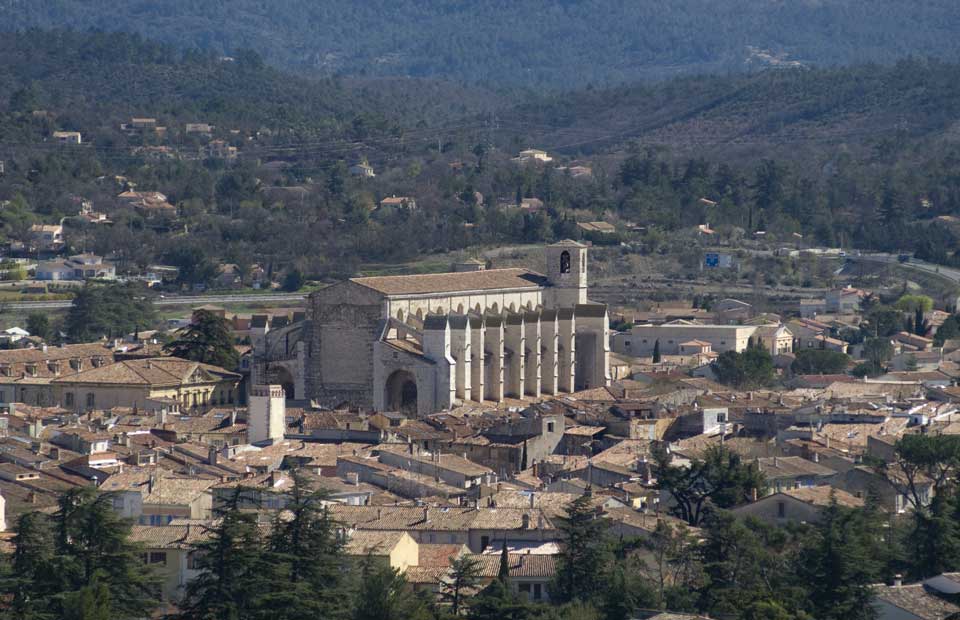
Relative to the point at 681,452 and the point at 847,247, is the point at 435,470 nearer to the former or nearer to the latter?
the point at 681,452

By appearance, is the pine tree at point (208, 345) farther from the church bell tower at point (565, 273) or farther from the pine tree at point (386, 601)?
the pine tree at point (386, 601)

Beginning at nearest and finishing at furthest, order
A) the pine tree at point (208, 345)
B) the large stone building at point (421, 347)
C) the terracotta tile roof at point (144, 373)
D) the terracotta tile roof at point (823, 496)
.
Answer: the terracotta tile roof at point (823, 496) < the terracotta tile roof at point (144, 373) < the large stone building at point (421, 347) < the pine tree at point (208, 345)

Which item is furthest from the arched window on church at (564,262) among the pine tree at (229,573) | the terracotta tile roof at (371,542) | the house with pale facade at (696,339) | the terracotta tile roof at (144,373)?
the pine tree at (229,573)

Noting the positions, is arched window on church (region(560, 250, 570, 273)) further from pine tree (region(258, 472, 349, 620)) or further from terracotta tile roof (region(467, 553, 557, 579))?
pine tree (region(258, 472, 349, 620))

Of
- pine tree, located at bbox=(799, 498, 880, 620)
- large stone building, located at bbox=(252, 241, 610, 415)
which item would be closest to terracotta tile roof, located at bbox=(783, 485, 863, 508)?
pine tree, located at bbox=(799, 498, 880, 620)

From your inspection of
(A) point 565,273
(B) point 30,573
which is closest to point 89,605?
(B) point 30,573

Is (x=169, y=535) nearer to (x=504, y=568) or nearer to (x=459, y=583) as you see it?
(x=504, y=568)

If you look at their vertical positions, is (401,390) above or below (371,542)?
→ above
